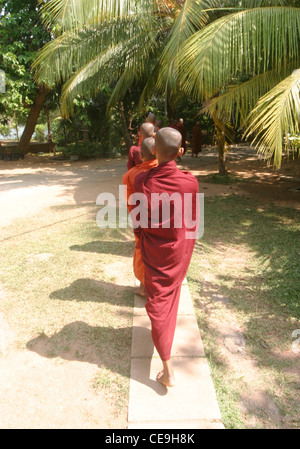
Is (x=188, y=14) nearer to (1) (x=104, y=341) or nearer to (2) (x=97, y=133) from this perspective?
(1) (x=104, y=341)

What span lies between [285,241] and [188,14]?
3881mm

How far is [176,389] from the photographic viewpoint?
8.16 ft

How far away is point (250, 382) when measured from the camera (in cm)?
263

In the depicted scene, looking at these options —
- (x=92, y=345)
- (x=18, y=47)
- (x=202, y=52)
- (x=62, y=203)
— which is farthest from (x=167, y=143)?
(x=18, y=47)

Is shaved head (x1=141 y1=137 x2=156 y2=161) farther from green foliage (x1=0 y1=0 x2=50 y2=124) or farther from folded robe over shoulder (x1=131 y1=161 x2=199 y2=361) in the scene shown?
green foliage (x1=0 y1=0 x2=50 y2=124)

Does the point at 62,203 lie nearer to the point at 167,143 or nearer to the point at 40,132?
the point at 167,143

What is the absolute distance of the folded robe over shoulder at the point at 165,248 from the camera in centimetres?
245

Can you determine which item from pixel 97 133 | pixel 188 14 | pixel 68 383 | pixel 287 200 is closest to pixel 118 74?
pixel 188 14

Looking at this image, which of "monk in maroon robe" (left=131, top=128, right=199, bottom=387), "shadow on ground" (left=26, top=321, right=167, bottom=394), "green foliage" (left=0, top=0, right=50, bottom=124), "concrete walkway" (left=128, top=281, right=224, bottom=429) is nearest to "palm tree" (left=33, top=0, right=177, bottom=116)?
"green foliage" (left=0, top=0, right=50, bottom=124)

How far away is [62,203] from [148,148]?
16.1ft

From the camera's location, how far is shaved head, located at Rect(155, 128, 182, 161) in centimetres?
248

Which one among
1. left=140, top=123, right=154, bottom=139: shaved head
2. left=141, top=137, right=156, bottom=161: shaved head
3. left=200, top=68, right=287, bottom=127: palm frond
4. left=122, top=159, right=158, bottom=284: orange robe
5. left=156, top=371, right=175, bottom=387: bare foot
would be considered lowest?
left=156, top=371, right=175, bottom=387: bare foot

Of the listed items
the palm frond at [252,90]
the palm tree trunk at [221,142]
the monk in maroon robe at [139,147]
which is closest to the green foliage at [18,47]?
the palm tree trunk at [221,142]

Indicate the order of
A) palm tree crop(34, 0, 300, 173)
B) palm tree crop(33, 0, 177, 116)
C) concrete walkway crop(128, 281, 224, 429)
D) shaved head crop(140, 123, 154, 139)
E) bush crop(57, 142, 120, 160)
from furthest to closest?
bush crop(57, 142, 120, 160) < palm tree crop(33, 0, 177, 116) < palm tree crop(34, 0, 300, 173) < shaved head crop(140, 123, 154, 139) < concrete walkway crop(128, 281, 224, 429)
